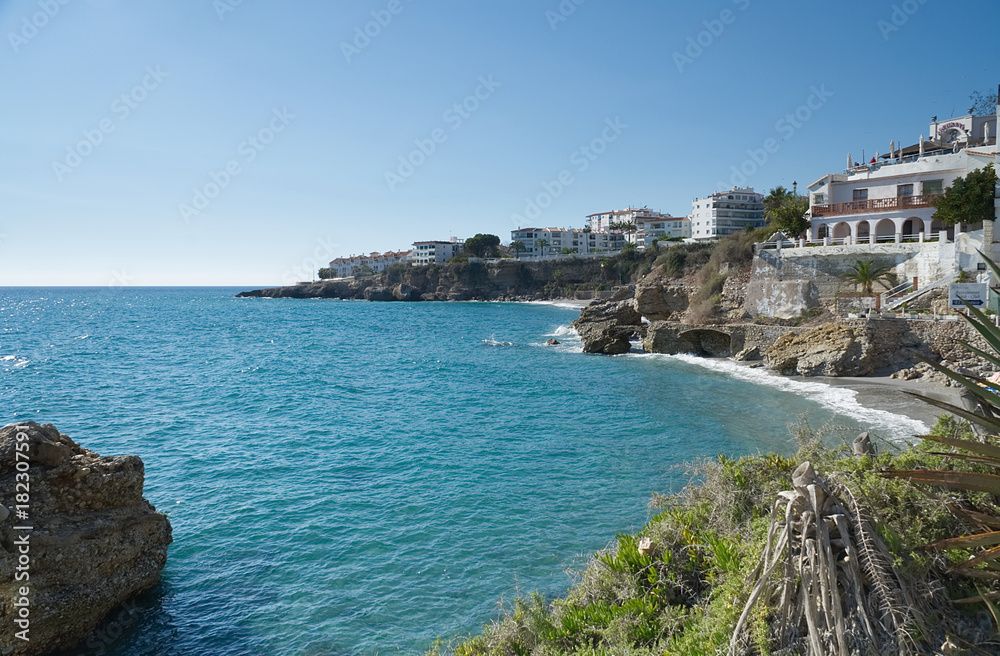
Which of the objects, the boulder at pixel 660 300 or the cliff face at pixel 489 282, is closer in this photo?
the boulder at pixel 660 300

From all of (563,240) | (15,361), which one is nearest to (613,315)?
(15,361)

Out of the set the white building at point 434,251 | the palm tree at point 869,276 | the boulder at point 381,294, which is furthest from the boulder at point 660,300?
the white building at point 434,251

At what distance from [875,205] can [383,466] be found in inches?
1515

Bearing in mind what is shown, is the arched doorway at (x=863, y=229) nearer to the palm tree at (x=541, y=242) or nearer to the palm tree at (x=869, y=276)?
the palm tree at (x=869, y=276)

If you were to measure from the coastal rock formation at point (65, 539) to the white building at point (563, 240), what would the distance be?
137654mm

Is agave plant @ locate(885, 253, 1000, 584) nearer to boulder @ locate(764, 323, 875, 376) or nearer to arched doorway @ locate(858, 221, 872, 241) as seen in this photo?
boulder @ locate(764, 323, 875, 376)

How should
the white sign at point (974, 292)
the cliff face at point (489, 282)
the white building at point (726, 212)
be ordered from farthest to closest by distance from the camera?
the cliff face at point (489, 282), the white building at point (726, 212), the white sign at point (974, 292)

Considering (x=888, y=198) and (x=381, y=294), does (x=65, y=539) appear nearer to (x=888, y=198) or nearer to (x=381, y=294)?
(x=888, y=198)

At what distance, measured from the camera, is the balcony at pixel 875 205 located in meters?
37.4

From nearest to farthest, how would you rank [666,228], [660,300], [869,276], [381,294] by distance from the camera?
[869,276] < [660,300] < [666,228] < [381,294]

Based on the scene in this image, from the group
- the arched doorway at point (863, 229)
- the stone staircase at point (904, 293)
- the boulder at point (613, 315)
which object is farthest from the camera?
the boulder at point (613, 315)

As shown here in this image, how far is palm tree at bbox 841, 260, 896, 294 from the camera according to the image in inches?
1388

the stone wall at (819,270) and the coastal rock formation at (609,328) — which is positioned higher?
the stone wall at (819,270)

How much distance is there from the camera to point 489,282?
136 m
